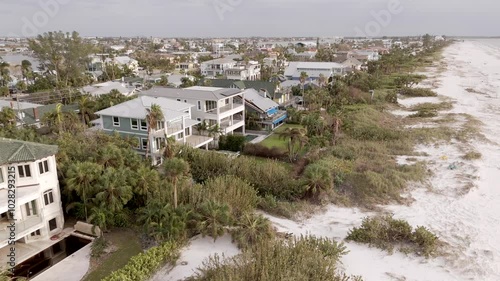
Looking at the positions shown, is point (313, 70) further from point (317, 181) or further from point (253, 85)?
point (317, 181)

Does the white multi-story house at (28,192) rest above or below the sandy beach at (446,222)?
above

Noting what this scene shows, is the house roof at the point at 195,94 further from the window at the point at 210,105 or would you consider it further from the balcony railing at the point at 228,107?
the balcony railing at the point at 228,107

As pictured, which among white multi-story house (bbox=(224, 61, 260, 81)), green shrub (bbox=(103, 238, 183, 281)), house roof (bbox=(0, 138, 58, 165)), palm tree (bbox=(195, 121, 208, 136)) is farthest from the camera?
white multi-story house (bbox=(224, 61, 260, 81))

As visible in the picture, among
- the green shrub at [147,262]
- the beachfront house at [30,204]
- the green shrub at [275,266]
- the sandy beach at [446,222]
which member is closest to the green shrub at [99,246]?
the beachfront house at [30,204]

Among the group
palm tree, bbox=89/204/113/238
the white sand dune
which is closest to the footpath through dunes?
the white sand dune

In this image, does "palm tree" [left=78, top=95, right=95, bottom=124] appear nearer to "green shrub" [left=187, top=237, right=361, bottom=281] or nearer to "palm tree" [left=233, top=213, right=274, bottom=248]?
"palm tree" [left=233, top=213, right=274, bottom=248]

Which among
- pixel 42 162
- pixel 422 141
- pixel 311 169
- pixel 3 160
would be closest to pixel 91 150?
pixel 42 162
